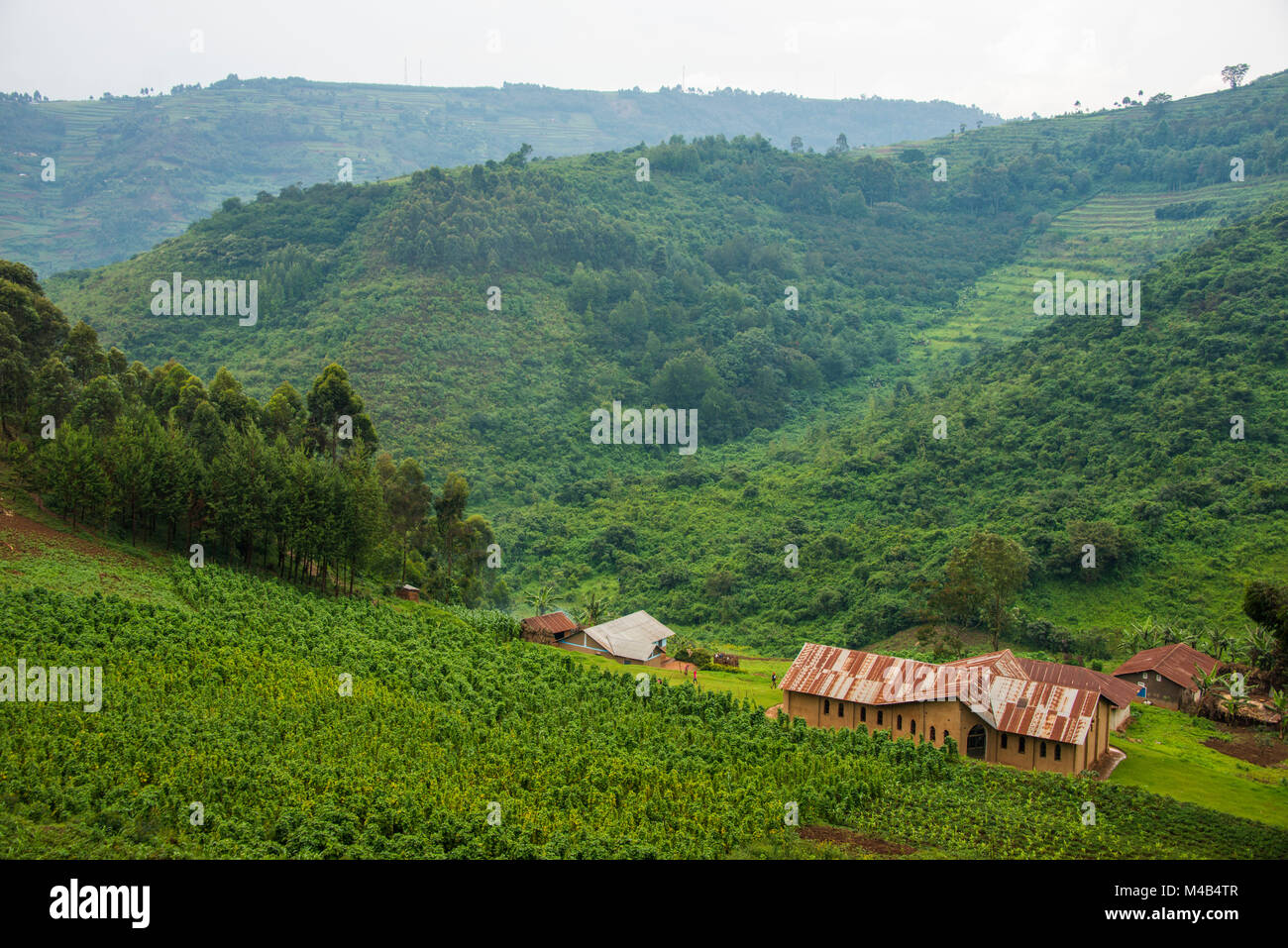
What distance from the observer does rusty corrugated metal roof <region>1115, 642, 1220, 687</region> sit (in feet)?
122

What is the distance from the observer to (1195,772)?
1170 inches

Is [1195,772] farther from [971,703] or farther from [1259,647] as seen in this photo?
[1259,647]

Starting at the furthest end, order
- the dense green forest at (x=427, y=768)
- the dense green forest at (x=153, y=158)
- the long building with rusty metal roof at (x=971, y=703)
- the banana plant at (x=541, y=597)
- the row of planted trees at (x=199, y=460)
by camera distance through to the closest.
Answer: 1. the dense green forest at (x=153, y=158)
2. the banana plant at (x=541, y=597)
3. the row of planted trees at (x=199, y=460)
4. the long building with rusty metal roof at (x=971, y=703)
5. the dense green forest at (x=427, y=768)

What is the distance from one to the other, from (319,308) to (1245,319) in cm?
6114

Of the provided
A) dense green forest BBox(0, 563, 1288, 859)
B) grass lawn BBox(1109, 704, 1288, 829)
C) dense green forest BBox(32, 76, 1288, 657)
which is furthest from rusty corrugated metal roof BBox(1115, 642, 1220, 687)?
dense green forest BBox(0, 563, 1288, 859)

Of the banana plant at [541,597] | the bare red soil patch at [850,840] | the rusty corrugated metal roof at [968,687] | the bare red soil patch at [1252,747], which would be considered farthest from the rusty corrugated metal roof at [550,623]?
the bare red soil patch at [1252,747]

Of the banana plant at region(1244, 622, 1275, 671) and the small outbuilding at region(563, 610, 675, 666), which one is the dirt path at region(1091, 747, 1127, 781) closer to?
Answer: the banana plant at region(1244, 622, 1275, 671)

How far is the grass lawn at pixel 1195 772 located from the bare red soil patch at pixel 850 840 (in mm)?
8986

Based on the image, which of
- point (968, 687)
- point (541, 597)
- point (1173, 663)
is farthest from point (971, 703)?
point (541, 597)

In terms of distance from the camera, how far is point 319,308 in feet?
267

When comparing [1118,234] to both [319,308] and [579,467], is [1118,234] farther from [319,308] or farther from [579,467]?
[319,308]

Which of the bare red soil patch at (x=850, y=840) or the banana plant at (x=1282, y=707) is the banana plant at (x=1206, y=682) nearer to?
the banana plant at (x=1282, y=707)

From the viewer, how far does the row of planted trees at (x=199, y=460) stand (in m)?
36.9
